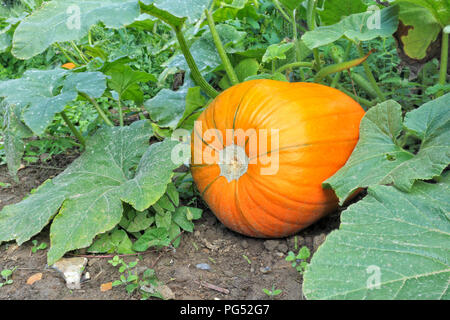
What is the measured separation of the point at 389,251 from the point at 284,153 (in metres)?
0.55

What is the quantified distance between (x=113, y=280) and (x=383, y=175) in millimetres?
955

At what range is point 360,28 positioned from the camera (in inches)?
64.9

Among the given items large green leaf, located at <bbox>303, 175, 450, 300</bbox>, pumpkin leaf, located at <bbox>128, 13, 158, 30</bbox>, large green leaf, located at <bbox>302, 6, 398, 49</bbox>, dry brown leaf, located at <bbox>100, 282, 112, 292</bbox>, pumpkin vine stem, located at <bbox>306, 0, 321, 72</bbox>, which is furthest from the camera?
pumpkin leaf, located at <bbox>128, 13, 158, 30</bbox>

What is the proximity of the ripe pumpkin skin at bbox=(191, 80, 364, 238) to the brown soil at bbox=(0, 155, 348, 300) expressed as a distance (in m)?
0.08

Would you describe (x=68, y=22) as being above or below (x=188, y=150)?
above

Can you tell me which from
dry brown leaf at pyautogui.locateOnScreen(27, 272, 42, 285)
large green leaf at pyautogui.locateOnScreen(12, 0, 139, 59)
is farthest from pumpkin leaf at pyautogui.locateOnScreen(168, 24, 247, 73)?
dry brown leaf at pyautogui.locateOnScreen(27, 272, 42, 285)

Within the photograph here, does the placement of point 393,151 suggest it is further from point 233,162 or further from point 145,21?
point 145,21

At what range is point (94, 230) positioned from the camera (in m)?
1.59

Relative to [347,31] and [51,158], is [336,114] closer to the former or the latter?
[347,31]

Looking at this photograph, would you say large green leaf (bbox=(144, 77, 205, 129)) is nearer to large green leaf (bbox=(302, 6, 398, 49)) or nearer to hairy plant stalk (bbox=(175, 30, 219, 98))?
hairy plant stalk (bbox=(175, 30, 219, 98))

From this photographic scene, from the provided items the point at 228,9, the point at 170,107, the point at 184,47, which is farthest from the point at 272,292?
the point at 228,9

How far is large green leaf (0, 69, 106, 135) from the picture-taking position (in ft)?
5.35

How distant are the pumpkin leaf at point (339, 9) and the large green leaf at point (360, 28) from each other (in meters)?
0.18

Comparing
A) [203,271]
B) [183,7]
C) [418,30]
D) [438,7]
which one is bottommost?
[203,271]
